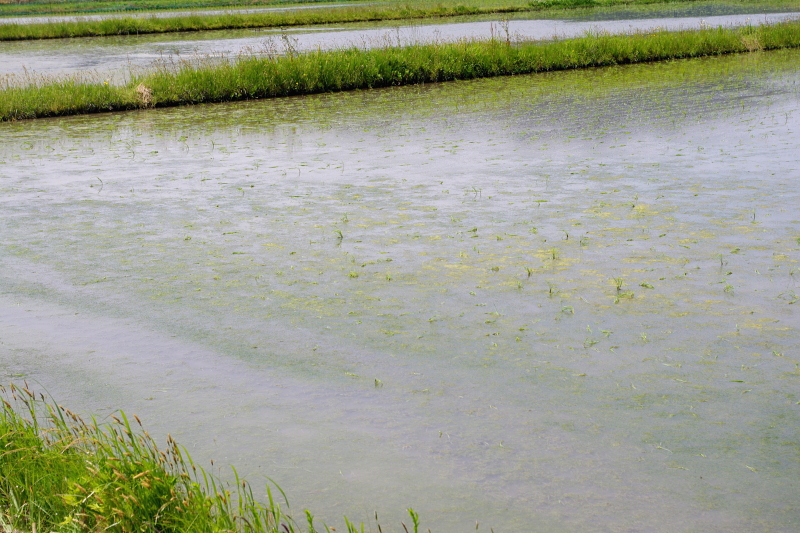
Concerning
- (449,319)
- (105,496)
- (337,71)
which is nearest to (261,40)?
(337,71)

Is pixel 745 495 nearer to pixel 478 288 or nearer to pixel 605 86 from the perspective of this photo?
pixel 478 288

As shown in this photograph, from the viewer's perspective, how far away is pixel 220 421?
393 centimetres

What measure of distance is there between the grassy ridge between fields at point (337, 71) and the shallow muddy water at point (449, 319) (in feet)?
18.7

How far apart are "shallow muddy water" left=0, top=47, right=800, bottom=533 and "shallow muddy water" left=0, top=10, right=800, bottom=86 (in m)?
12.7

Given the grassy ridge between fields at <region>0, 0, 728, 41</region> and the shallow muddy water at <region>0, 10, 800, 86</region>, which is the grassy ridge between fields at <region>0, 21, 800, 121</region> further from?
the grassy ridge between fields at <region>0, 0, 728, 41</region>

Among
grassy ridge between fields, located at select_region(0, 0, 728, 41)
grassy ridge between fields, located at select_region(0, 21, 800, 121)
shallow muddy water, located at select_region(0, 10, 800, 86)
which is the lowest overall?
grassy ridge between fields, located at select_region(0, 21, 800, 121)

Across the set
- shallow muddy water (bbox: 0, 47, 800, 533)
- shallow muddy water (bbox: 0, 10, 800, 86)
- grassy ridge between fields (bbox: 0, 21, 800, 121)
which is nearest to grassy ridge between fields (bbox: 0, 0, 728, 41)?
shallow muddy water (bbox: 0, 10, 800, 86)

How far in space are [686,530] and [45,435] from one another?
256cm

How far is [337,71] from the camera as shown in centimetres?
1772

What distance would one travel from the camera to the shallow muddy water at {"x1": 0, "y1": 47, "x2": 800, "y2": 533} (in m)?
3.38

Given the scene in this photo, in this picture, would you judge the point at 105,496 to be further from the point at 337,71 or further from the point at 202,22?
the point at 202,22

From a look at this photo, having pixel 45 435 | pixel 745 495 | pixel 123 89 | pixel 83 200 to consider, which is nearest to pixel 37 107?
pixel 123 89

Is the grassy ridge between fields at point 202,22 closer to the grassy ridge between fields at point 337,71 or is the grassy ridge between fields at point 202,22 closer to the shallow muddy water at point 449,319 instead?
the grassy ridge between fields at point 337,71

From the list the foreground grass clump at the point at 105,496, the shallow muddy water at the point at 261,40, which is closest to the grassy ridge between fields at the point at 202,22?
the shallow muddy water at the point at 261,40
